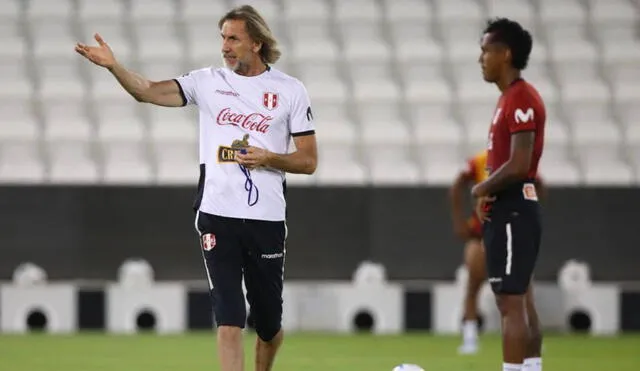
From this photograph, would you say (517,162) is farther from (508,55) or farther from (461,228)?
(461,228)

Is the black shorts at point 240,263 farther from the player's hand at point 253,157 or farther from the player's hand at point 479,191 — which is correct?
the player's hand at point 479,191

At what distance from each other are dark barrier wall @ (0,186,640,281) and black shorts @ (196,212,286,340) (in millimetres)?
6466

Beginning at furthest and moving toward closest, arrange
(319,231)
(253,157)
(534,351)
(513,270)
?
(319,231), (534,351), (513,270), (253,157)

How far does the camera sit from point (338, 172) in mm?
14664

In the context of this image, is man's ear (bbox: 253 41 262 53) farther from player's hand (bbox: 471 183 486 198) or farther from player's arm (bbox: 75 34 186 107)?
player's hand (bbox: 471 183 486 198)

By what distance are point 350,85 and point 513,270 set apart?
359 inches

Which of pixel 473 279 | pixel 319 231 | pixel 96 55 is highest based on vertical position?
pixel 96 55

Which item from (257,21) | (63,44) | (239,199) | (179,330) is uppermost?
(63,44)

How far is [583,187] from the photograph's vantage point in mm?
13625

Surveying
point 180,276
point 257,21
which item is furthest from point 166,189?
point 257,21

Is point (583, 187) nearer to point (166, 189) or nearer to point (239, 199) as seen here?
point (166, 189)

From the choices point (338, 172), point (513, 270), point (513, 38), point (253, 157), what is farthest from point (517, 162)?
point (338, 172)

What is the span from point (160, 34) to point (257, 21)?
33.2 feet

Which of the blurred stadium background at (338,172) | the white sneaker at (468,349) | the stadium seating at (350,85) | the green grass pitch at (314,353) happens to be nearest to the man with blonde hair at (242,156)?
the green grass pitch at (314,353)
